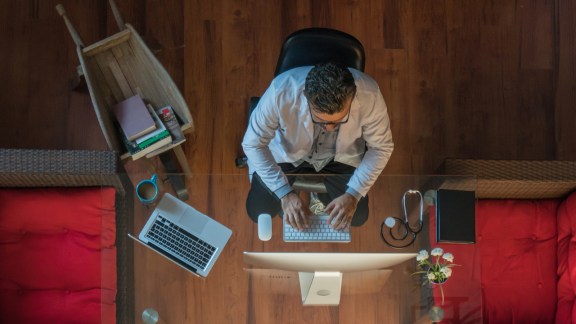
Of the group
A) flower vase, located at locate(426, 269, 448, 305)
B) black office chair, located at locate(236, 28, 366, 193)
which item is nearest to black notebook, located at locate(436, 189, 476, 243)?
flower vase, located at locate(426, 269, 448, 305)

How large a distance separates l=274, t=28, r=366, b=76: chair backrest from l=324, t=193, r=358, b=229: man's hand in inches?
20.5

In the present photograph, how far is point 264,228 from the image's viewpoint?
2.44 m

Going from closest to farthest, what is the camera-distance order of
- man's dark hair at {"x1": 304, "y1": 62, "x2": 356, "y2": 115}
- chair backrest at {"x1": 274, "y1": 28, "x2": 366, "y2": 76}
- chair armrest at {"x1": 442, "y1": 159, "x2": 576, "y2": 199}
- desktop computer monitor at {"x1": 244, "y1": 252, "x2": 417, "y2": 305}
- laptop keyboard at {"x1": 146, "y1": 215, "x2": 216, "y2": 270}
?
man's dark hair at {"x1": 304, "y1": 62, "x2": 356, "y2": 115} → desktop computer monitor at {"x1": 244, "y1": 252, "x2": 417, "y2": 305} → chair backrest at {"x1": 274, "y1": 28, "x2": 366, "y2": 76} → laptop keyboard at {"x1": 146, "y1": 215, "x2": 216, "y2": 270} → chair armrest at {"x1": 442, "y1": 159, "x2": 576, "y2": 199}

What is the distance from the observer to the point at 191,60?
3.24 m

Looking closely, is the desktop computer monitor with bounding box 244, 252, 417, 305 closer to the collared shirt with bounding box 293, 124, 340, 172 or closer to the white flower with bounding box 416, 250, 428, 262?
the white flower with bounding box 416, 250, 428, 262

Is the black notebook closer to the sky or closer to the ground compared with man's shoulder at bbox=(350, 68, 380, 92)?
closer to the ground

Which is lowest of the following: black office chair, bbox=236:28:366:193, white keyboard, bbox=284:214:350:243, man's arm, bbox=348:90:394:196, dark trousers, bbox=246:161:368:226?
white keyboard, bbox=284:214:350:243

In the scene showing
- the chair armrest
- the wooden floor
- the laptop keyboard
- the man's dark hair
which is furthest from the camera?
the wooden floor

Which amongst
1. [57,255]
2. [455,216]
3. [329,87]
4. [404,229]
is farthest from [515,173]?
[57,255]

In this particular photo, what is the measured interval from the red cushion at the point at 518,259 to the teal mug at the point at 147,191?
4.95 feet

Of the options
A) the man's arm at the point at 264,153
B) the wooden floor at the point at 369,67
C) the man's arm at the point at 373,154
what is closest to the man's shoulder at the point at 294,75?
the man's arm at the point at 264,153

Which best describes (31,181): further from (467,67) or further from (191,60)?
(467,67)

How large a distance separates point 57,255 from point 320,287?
122cm

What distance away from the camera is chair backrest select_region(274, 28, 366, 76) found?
227 cm
